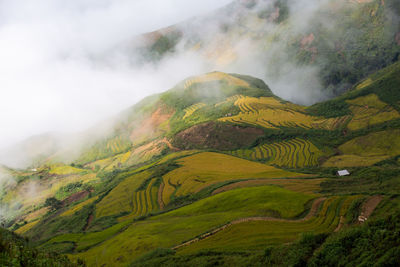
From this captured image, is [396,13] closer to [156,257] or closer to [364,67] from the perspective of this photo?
[364,67]

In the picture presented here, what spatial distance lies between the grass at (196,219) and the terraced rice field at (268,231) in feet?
7.62

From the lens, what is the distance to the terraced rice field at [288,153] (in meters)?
64.6

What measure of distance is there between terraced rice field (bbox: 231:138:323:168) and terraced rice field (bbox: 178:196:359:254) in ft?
125

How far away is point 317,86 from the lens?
16750cm

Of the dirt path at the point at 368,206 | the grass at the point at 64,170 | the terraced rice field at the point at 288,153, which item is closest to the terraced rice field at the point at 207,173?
the terraced rice field at the point at 288,153

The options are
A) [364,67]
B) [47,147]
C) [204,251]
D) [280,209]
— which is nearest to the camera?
[204,251]

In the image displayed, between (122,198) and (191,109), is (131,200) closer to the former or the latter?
(122,198)

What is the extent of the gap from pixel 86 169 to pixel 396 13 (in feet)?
659

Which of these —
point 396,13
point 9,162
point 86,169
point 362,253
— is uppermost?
point 396,13

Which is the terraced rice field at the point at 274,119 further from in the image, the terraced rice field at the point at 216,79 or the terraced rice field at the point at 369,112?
the terraced rice field at the point at 216,79

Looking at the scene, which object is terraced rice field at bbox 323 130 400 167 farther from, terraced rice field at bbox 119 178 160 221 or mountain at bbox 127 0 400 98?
mountain at bbox 127 0 400 98

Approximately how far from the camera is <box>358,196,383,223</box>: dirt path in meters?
21.9

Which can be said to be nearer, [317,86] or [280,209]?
[280,209]

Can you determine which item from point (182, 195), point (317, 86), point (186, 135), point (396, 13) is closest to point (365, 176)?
point (182, 195)
